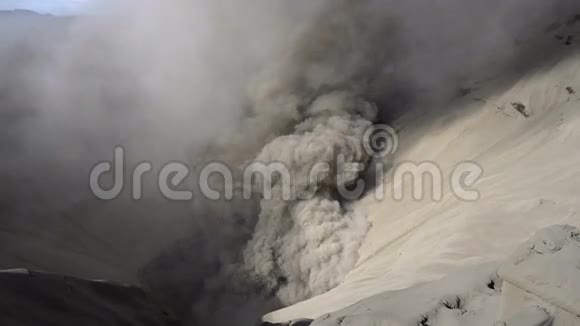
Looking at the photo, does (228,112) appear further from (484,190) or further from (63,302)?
(63,302)

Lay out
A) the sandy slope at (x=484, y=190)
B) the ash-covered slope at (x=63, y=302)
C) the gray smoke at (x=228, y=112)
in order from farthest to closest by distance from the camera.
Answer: the gray smoke at (x=228, y=112) < the sandy slope at (x=484, y=190) < the ash-covered slope at (x=63, y=302)

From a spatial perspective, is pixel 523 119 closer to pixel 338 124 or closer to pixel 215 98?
pixel 338 124

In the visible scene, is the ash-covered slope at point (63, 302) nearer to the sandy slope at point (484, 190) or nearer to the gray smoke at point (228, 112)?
the sandy slope at point (484, 190)

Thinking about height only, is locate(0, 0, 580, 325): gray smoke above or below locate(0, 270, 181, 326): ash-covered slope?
above

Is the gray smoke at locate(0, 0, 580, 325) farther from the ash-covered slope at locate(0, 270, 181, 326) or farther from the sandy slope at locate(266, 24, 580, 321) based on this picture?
the ash-covered slope at locate(0, 270, 181, 326)

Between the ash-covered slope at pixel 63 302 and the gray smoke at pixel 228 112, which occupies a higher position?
the gray smoke at pixel 228 112

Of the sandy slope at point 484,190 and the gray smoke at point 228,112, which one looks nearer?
the sandy slope at point 484,190

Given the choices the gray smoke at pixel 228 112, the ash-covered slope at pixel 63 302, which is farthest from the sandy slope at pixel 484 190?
the ash-covered slope at pixel 63 302

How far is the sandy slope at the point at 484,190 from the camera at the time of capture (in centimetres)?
428

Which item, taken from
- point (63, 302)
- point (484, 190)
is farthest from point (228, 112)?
point (63, 302)

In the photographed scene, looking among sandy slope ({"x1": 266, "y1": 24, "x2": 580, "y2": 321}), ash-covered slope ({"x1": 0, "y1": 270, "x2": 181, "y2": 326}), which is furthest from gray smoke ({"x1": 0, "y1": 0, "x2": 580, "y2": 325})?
ash-covered slope ({"x1": 0, "y1": 270, "x2": 181, "y2": 326})

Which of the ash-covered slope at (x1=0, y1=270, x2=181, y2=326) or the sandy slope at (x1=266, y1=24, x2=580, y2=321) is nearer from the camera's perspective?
the ash-covered slope at (x1=0, y1=270, x2=181, y2=326)

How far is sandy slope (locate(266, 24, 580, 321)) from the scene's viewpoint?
4.28 metres

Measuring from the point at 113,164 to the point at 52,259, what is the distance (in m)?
1.75
